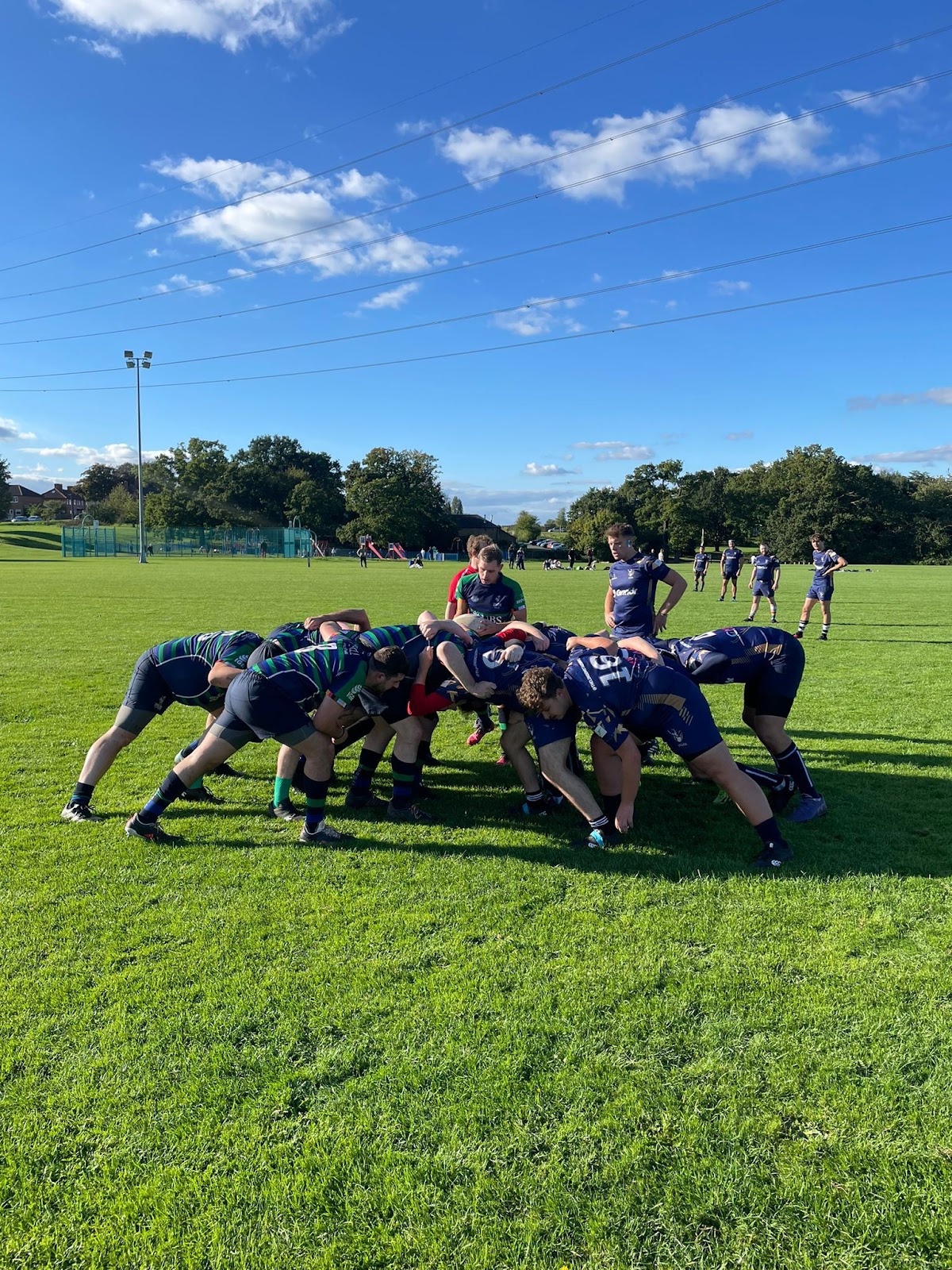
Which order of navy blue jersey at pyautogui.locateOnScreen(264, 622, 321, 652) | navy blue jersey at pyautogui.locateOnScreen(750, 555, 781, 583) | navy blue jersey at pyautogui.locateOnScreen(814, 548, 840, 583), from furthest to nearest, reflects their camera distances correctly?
navy blue jersey at pyautogui.locateOnScreen(750, 555, 781, 583) → navy blue jersey at pyautogui.locateOnScreen(814, 548, 840, 583) → navy blue jersey at pyautogui.locateOnScreen(264, 622, 321, 652)

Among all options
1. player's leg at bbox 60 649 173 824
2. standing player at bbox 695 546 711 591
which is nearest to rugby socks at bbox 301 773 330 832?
player's leg at bbox 60 649 173 824

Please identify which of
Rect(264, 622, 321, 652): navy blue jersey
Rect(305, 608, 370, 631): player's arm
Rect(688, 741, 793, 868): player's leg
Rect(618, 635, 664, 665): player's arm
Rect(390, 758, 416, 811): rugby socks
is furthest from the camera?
Rect(305, 608, 370, 631): player's arm

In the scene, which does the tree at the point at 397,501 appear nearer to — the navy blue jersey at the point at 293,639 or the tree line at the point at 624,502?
the tree line at the point at 624,502

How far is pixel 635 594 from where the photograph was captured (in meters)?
6.89

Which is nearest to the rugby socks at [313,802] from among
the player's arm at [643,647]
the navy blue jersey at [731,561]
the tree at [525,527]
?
the player's arm at [643,647]

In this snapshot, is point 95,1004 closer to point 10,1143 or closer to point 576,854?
point 10,1143

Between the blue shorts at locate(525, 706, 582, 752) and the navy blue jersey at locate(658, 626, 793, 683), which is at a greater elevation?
the navy blue jersey at locate(658, 626, 793, 683)

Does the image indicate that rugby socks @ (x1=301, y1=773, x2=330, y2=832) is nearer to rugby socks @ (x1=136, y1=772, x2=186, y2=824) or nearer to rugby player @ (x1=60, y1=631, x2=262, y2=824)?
rugby socks @ (x1=136, y1=772, x2=186, y2=824)

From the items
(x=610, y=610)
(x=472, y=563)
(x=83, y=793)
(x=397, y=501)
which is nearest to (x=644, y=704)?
(x=610, y=610)

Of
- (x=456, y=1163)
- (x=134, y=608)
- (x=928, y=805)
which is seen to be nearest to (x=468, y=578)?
(x=928, y=805)

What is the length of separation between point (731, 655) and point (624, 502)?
290ft

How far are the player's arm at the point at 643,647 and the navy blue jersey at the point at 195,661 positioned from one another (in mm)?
2901

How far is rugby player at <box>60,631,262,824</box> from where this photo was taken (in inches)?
205

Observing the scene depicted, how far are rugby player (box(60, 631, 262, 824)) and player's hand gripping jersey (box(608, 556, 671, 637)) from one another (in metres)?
3.57
